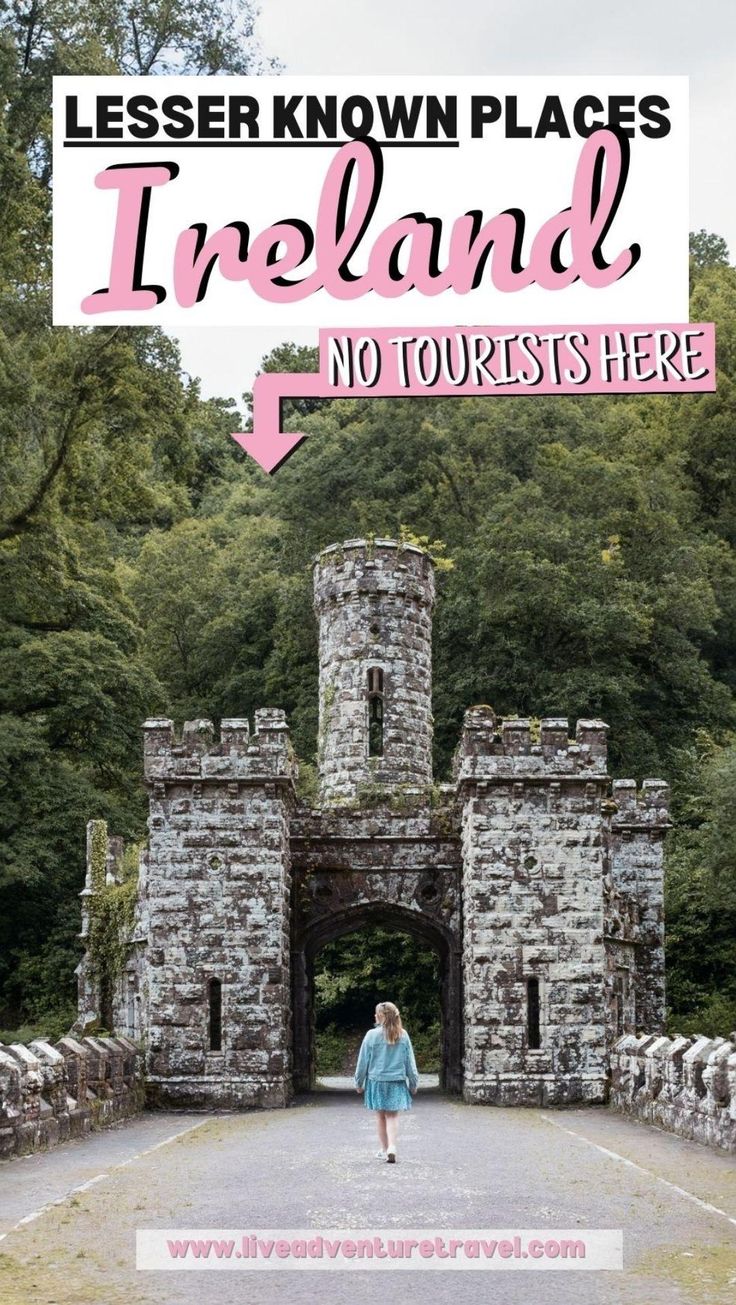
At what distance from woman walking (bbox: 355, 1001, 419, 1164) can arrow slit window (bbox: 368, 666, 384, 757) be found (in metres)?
15.6

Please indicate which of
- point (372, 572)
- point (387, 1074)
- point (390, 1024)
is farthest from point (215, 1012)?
point (387, 1074)

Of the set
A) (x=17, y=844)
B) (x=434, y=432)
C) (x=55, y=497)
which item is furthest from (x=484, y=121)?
(x=434, y=432)

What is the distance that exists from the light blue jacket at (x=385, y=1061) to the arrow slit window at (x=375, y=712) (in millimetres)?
15631

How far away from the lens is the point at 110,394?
29.6m

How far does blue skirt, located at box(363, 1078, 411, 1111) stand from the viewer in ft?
48.1

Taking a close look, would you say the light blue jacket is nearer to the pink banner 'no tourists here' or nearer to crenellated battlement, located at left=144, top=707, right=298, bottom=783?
the pink banner 'no tourists here'

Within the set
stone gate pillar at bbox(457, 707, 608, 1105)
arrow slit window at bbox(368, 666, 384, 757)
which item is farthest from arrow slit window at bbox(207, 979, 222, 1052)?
arrow slit window at bbox(368, 666, 384, 757)

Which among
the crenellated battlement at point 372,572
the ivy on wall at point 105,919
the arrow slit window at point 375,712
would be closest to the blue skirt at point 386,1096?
the arrow slit window at point 375,712

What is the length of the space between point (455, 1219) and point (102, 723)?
30.7 meters

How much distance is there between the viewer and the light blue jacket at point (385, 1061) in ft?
48.6

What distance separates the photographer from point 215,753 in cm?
2616

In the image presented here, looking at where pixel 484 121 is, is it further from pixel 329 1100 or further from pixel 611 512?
pixel 611 512

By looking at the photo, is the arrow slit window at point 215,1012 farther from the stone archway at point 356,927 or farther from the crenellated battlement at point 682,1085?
the crenellated battlement at point 682,1085

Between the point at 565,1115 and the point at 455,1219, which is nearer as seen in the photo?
the point at 455,1219
